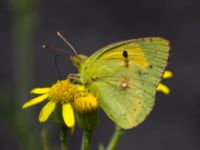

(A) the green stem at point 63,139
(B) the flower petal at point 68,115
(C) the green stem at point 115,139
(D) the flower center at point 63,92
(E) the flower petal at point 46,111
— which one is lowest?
(C) the green stem at point 115,139

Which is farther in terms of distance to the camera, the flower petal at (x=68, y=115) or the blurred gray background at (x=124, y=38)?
the blurred gray background at (x=124, y=38)

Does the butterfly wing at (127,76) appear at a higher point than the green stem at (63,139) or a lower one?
higher

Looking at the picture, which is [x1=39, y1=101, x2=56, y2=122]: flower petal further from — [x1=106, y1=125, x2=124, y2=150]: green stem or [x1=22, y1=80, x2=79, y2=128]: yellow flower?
[x1=106, y1=125, x2=124, y2=150]: green stem

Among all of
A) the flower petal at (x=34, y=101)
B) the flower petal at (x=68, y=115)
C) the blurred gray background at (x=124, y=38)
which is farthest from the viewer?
the blurred gray background at (x=124, y=38)

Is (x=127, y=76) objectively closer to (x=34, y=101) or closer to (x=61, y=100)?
(x=61, y=100)

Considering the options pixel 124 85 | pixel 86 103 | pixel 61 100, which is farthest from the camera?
pixel 124 85

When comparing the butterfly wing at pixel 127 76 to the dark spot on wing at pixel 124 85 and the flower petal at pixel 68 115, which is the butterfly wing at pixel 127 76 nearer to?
the dark spot on wing at pixel 124 85

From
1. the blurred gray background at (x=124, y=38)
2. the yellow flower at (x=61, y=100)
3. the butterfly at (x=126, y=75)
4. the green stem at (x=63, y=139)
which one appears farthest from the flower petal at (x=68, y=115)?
the blurred gray background at (x=124, y=38)

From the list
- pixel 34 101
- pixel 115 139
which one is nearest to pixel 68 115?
pixel 34 101
